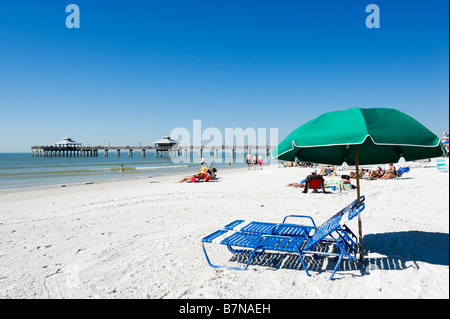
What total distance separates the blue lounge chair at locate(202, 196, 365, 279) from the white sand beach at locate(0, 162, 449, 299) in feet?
0.77

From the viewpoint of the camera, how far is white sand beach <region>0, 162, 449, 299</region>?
10.1 ft

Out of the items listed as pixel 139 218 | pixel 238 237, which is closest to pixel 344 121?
pixel 238 237

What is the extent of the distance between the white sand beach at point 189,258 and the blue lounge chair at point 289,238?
9.2 inches

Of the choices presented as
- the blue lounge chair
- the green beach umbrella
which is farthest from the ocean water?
the green beach umbrella

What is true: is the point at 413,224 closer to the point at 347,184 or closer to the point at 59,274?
the point at 347,184

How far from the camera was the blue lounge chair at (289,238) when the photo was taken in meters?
3.38

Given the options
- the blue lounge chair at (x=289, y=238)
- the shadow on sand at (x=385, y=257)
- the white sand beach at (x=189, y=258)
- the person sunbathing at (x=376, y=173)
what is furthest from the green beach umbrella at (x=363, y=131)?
the person sunbathing at (x=376, y=173)

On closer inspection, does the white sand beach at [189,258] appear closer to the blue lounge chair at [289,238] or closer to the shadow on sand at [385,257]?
the shadow on sand at [385,257]

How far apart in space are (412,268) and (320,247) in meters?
1.23

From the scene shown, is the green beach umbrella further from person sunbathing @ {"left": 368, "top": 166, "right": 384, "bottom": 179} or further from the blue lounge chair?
person sunbathing @ {"left": 368, "top": 166, "right": 384, "bottom": 179}

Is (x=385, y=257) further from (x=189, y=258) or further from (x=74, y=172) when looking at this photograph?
(x=74, y=172)

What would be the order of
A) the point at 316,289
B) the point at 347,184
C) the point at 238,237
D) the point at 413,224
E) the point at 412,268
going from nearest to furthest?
the point at 316,289, the point at 412,268, the point at 238,237, the point at 413,224, the point at 347,184
